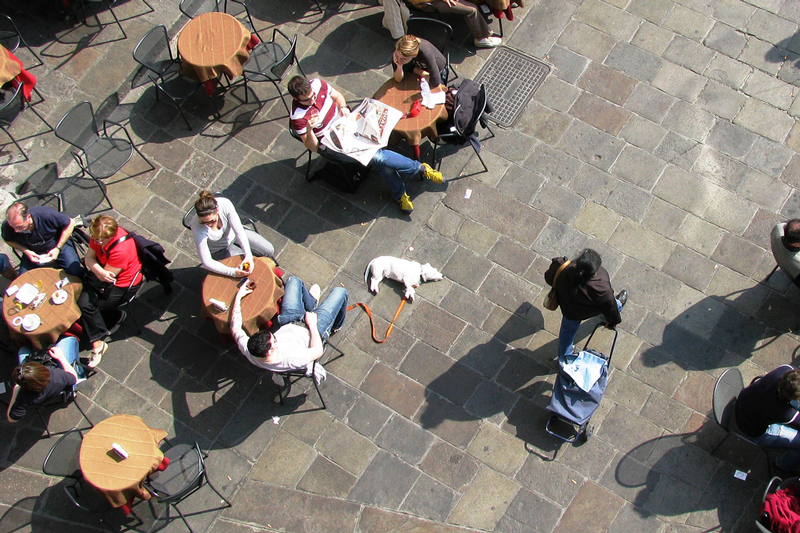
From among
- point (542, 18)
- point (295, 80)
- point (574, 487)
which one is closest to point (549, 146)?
point (542, 18)

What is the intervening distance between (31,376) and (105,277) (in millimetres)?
1049

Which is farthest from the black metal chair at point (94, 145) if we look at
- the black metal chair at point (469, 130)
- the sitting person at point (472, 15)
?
the sitting person at point (472, 15)

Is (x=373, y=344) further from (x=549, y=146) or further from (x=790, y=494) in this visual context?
(x=790, y=494)

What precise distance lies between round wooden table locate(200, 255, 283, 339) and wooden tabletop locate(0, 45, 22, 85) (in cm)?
331

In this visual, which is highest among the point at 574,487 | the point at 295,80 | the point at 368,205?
the point at 295,80

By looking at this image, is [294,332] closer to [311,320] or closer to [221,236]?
[311,320]

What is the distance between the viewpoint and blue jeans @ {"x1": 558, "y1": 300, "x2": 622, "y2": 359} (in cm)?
577

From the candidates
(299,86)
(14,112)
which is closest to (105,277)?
(299,86)

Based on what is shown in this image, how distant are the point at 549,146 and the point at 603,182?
71cm

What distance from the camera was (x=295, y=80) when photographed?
19.9ft

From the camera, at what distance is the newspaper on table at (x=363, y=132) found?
6.34 meters

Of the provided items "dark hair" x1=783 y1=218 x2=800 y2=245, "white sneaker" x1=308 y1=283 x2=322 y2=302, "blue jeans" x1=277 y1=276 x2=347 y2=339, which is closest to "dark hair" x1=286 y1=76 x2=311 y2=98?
"blue jeans" x1=277 y1=276 x2=347 y2=339

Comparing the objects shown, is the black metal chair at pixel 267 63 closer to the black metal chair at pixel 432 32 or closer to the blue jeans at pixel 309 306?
the black metal chair at pixel 432 32

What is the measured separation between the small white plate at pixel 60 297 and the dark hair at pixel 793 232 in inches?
257
